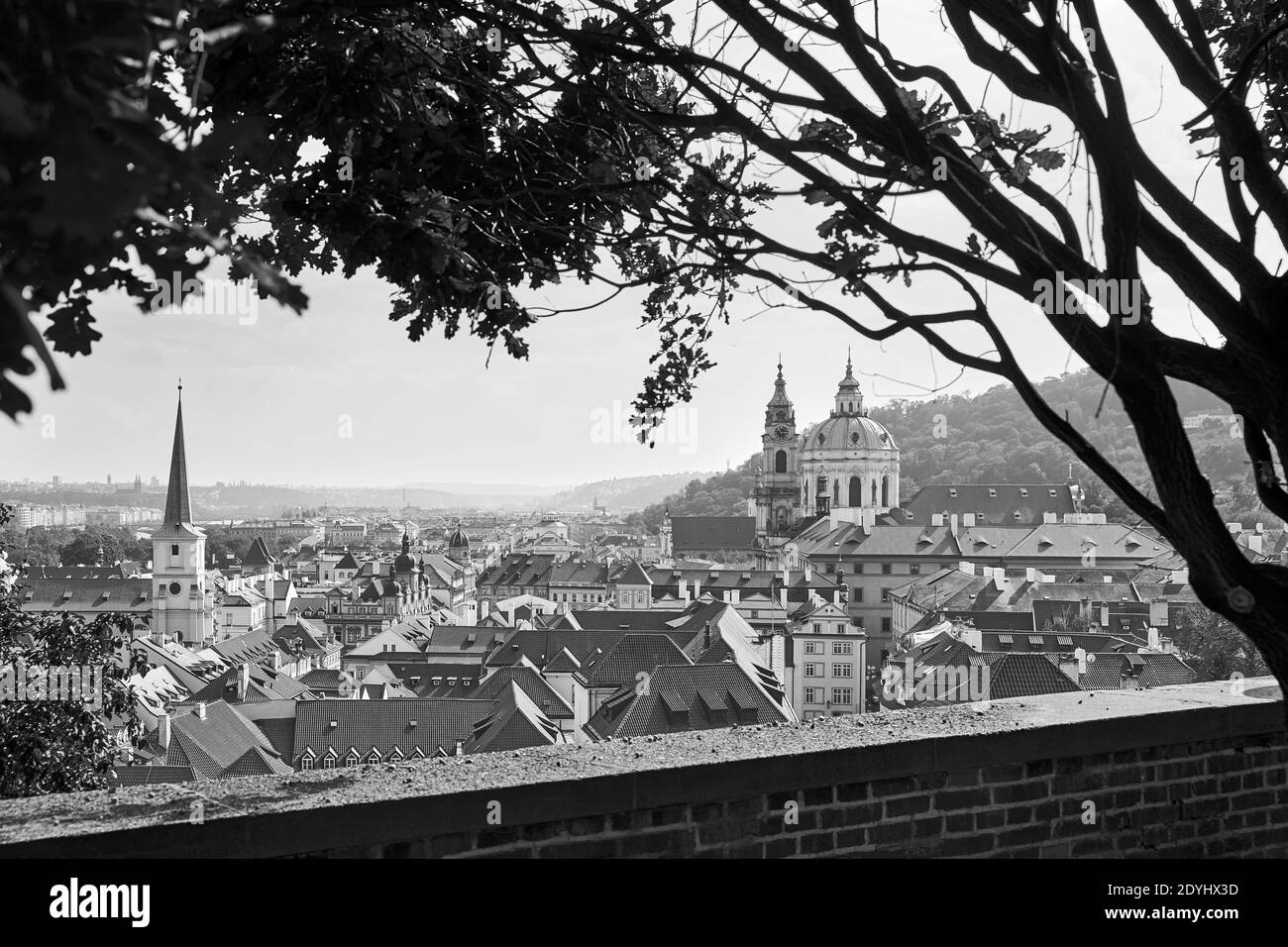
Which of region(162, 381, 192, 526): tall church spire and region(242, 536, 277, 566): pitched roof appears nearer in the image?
region(162, 381, 192, 526): tall church spire

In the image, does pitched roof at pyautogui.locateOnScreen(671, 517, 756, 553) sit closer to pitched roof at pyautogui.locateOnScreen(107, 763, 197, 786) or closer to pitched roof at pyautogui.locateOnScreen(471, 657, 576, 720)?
pitched roof at pyautogui.locateOnScreen(471, 657, 576, 720)

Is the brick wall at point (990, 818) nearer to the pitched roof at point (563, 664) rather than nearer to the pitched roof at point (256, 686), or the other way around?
the pitched roof at point (256, 686)

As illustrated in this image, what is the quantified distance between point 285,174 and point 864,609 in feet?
216

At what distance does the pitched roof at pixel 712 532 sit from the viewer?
89.5 meters

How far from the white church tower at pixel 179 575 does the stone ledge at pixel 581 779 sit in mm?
50639

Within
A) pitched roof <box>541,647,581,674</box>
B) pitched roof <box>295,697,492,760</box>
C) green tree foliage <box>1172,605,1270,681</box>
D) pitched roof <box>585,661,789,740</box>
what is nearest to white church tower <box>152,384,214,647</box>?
pitched roof <box>541,647,581,674</box>

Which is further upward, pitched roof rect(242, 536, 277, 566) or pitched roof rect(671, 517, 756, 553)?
pitched roof rect(671, 517, 756, 553)

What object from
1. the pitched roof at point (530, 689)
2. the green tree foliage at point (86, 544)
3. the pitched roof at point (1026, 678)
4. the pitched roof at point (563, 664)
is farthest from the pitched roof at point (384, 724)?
the green tree foliage at point (86, 544)

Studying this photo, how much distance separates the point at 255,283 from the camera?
1.41 metres

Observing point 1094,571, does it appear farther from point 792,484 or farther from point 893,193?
point 893,193

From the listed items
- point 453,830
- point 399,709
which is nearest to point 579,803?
point 453,830

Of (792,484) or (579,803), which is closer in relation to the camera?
(579,803)

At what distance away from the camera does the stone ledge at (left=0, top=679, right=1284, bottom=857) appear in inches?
108

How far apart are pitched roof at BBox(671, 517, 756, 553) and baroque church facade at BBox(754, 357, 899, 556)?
3.53m
